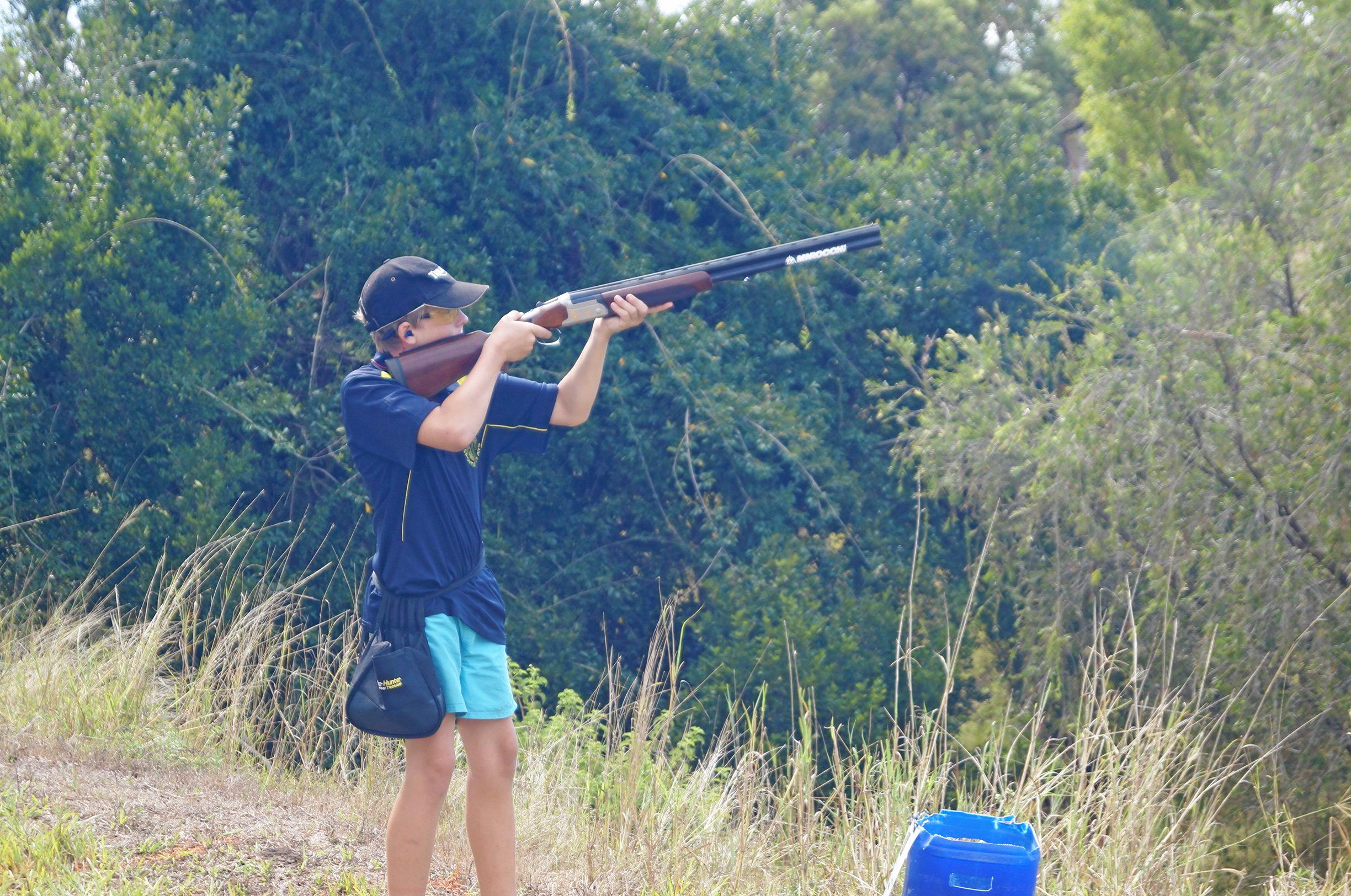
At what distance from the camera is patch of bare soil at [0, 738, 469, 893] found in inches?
144

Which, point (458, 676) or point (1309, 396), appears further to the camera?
point (1309, 396)

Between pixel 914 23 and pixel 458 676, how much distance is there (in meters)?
20.9

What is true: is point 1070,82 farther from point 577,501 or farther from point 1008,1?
point 577,501

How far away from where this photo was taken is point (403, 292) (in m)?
3.19

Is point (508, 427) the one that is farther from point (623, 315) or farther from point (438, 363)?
point (623, 315)

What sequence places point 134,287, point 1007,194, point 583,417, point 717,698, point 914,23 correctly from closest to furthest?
1. point 583,417
2. point 134,287
3. point 717,698
4. point 1007,194
5. point 914,23

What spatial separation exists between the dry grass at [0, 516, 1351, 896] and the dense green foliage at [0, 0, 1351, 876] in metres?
1.90

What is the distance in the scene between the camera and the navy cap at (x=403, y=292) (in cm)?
317

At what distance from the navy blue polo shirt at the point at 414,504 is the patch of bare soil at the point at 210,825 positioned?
110 centimetres

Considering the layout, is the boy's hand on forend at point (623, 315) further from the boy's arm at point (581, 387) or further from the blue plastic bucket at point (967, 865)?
the blue plastic bucket at point (967, 865)

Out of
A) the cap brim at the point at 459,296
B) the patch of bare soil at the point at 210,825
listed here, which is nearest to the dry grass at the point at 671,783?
the patch of bare soil at the point at 210,825

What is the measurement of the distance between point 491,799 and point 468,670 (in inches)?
12.7

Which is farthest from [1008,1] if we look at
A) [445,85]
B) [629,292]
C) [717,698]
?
[629,292]

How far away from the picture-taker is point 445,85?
10805 millimetres
